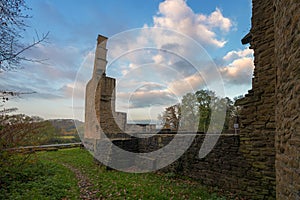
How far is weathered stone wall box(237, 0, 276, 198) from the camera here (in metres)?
3.55

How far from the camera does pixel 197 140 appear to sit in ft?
19.0

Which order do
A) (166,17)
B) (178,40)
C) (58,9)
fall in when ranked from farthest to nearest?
(166,17), (178,40), (58,9)

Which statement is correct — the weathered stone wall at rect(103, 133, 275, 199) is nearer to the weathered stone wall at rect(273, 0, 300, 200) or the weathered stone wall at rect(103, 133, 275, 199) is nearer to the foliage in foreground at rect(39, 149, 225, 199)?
the foliage in foreground at rect(39, 149, 225, 199)

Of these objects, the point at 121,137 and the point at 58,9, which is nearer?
the point at 58,9

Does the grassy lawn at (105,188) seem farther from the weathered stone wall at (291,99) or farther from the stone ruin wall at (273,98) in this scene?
the weathered stone wall at (291,99)

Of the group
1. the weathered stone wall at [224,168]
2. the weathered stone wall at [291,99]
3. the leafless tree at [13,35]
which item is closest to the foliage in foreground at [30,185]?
the leafless tree at [13,35]

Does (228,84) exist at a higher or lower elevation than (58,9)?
lower

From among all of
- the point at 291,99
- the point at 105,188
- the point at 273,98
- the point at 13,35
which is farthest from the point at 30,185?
the point at 273,98

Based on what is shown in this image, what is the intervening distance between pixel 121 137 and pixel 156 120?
18.6 feet

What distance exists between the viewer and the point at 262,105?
3.69 metres

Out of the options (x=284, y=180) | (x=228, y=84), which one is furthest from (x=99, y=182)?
(x=228, y=84)

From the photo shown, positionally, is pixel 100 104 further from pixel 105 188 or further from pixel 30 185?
pixel 105 188

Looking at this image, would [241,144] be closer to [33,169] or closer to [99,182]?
[99,182]

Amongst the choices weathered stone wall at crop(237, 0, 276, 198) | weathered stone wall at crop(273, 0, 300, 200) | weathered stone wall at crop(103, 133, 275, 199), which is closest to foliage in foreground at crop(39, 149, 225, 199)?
weathered stone wall at crop(103, 133, 275, 199)
